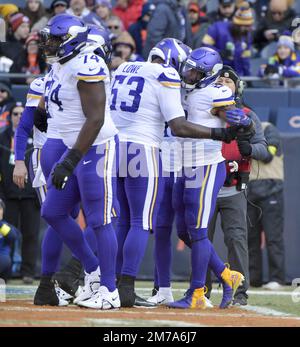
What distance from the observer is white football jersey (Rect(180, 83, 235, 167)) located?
7445 mm

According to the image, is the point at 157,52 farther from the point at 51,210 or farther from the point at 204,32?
the point at 204,32

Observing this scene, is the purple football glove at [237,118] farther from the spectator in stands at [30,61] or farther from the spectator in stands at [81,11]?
the spectator in stands at [81,11]

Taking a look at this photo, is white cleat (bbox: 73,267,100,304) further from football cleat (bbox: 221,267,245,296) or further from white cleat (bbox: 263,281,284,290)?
white cleat (bbox: 263,281,284,290)

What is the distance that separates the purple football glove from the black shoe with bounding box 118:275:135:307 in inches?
51.0

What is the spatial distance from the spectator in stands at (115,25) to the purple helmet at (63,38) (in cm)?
631

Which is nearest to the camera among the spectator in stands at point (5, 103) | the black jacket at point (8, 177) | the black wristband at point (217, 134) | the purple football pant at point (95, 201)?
the purple football pant at point (95, 201)

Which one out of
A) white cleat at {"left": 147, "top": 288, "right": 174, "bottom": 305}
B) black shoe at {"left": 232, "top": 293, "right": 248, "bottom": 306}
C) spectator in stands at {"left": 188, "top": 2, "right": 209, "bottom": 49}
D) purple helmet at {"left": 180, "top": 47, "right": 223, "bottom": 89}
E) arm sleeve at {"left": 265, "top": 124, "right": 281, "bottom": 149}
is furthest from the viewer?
spectator in stands at {"left": 188, "top": 2, "right": 209, "bottom": 49}

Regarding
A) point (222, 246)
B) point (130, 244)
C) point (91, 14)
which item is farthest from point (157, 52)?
point (91, 14)

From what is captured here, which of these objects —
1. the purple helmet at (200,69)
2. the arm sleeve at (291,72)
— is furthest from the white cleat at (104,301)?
the arm sleeve at (291,72)

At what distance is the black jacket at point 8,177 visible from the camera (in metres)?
10.9

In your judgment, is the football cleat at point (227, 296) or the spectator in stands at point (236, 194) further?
the spectator in stands at point (236, 194)

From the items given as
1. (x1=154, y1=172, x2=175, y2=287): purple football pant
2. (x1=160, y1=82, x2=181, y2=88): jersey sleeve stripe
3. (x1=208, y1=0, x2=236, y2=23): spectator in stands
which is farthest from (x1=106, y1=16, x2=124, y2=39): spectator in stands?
(x1=160, y1=82, x2=181, y2=88): jersey sleeve stripe

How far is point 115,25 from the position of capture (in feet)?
43.8

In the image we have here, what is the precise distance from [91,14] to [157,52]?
562 centimetres
